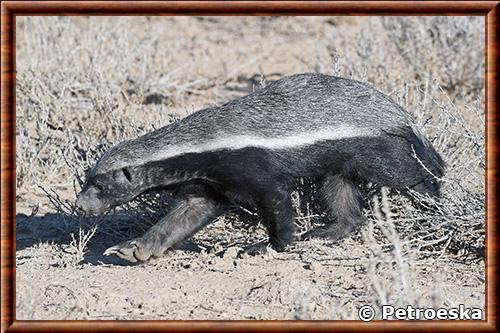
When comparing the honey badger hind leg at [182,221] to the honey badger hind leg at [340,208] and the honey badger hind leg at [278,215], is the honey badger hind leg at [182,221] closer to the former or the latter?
the honey badger hind leg at [278,215]

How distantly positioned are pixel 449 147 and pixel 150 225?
2415mm

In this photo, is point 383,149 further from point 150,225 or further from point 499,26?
point 150,225

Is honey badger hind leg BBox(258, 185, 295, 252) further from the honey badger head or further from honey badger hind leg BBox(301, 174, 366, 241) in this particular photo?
the honey badger head

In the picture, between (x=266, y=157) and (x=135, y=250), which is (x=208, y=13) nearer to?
(x=266, y=157)

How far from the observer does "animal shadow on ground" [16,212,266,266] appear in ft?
21.9

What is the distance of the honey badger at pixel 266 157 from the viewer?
20.2ft

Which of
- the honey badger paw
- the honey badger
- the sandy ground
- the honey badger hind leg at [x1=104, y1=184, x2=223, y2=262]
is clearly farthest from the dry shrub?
the honey badger paw

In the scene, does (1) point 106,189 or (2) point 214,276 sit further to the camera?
(1) point 106,189

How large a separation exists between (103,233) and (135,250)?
0.97 m

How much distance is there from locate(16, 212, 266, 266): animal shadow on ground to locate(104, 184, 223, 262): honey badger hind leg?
248mm

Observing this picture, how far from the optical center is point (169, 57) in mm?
11156

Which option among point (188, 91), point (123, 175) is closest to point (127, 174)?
point (123, 175)

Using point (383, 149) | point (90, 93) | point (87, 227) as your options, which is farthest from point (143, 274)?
point (90, 93)

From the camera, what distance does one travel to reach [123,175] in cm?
625
